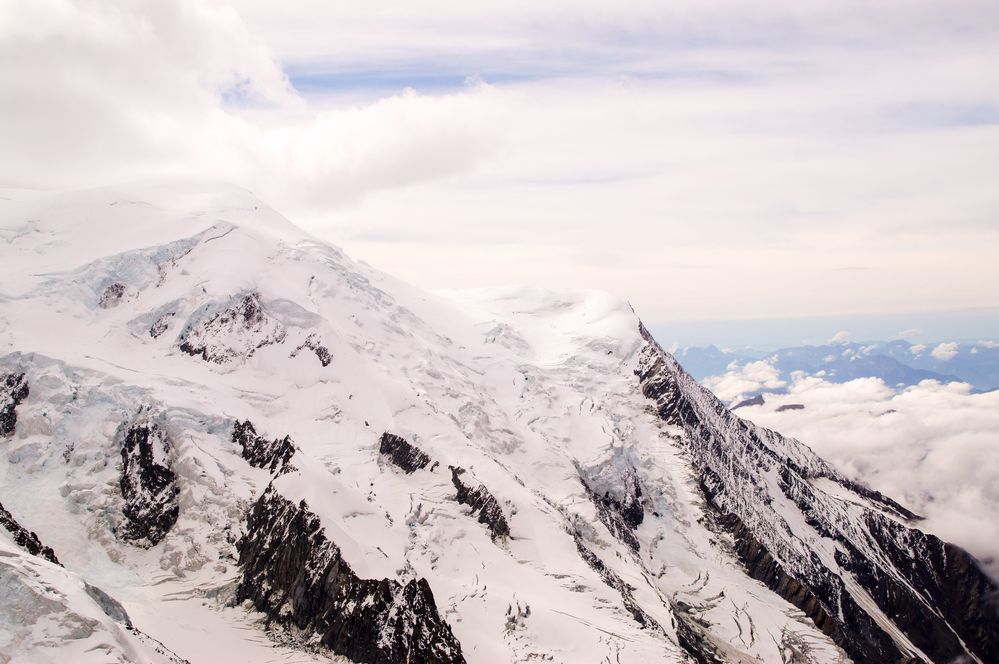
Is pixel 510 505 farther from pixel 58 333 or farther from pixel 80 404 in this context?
pixel 58 333

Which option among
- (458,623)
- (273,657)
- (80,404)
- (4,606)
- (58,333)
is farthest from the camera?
(58,333)

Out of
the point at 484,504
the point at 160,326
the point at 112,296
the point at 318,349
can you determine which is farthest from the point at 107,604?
the point at 112,296

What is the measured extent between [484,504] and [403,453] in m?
19.2

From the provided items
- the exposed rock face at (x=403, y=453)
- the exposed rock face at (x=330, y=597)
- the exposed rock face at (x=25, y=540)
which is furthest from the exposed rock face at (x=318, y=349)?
the exposed rock face at (x=25, y=540)

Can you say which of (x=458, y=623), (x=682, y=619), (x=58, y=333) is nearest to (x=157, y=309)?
(x=58, y=333)

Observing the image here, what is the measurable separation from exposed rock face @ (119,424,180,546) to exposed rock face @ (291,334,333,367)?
4131cm

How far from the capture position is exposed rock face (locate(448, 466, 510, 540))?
481ft

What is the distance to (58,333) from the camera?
5812 inches

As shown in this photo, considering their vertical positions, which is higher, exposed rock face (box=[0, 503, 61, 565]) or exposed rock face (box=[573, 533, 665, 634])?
exposed rock face (box=[0, 503, 61, 565])

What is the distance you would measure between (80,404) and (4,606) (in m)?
64.0

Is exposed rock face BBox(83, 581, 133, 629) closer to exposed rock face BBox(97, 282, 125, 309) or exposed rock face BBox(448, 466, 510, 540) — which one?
exposed rock face BBox(448, 466, 510, 540)

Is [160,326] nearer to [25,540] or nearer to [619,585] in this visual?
[25,540]

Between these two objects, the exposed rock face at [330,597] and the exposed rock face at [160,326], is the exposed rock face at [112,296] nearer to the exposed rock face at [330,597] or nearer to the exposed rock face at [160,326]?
the exposed rock face at [160,326]

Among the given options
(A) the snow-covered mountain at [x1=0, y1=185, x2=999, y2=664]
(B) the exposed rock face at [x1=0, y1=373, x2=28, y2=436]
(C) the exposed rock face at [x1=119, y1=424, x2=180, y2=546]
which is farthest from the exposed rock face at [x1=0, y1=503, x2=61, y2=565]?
(B) the exposed rock face at [x1=0, y1=373, x2=28, y2=436]
